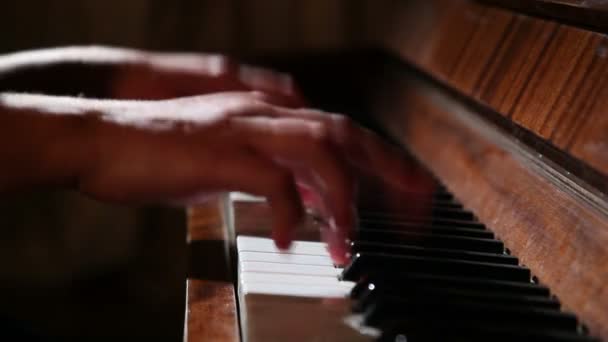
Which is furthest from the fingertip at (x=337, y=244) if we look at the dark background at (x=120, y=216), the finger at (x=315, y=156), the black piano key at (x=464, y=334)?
the dark background at (x=120, y=216)

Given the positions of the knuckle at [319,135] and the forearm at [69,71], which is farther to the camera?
the forearm at [69,71]

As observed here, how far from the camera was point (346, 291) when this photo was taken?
0.80 metres

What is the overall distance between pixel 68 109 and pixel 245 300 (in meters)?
0.26

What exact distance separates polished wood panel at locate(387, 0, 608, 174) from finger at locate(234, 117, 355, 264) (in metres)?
0.25

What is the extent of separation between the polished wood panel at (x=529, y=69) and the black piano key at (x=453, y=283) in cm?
14

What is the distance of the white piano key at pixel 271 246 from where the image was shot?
924mm

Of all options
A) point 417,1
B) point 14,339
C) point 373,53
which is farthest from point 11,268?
point 417,1

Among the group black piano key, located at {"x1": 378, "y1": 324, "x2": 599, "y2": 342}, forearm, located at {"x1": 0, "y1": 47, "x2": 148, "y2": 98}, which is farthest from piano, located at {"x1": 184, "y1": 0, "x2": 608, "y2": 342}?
forearm, located at {"x1": 0, "y1": 47, "x2": 148, "y2": 98}

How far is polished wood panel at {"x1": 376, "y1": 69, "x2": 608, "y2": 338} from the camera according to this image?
2.57 feet

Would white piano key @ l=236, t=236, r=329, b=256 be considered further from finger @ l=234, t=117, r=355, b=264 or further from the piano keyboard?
finger @ l=234, t=117, r=355, b=264

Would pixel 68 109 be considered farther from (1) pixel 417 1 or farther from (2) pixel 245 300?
(1) pixel 417 1

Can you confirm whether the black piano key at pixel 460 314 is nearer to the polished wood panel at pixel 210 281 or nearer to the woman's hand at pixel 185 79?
the polished wood panel at pixel 210 281

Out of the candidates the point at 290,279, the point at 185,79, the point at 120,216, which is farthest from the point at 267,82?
the point at 120,216

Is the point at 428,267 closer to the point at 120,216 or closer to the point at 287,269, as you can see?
the point at 287,269
